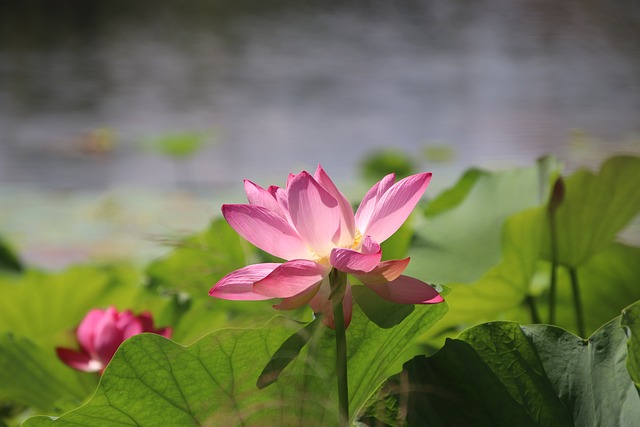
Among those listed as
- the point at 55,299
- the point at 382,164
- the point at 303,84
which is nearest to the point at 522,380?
the point at 55,299

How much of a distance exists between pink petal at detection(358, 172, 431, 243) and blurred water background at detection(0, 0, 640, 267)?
1.53 meters

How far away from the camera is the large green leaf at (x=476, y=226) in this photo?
54cm

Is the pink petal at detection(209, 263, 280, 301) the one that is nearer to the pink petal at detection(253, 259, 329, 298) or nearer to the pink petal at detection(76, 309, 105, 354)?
the pink petal at detection(253, 259, 329, 298)

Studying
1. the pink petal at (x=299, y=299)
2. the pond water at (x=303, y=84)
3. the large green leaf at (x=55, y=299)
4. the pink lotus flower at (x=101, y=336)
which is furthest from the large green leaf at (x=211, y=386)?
the pond water at (x=303, y=84)

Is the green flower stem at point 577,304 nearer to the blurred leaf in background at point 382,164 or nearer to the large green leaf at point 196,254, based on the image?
the large green leaf at point 196,254

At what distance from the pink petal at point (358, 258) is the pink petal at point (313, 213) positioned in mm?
16

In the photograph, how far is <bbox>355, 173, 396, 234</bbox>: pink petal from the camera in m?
0.31

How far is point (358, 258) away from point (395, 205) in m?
0.03

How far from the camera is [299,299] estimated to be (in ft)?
0.96

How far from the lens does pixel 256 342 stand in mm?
304

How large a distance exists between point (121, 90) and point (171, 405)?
5957 mm

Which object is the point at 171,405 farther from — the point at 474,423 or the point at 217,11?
the point at 217,11

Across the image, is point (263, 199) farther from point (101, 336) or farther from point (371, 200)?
point (101, 336)

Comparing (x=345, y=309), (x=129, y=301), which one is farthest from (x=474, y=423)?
(x=129, y=301)
